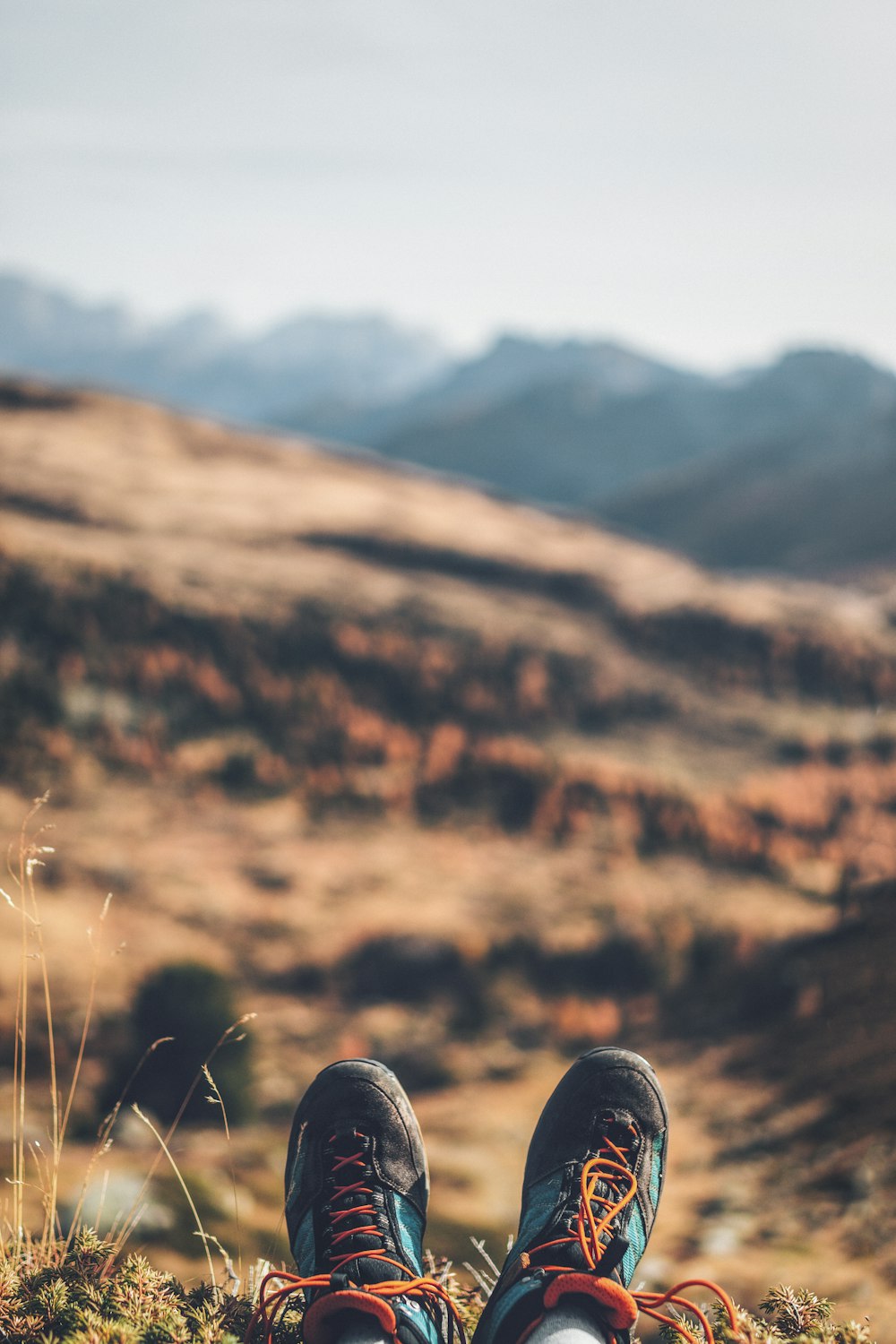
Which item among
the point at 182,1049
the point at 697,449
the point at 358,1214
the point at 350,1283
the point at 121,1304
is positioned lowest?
the point at 121,1304

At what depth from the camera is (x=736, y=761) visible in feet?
34.3

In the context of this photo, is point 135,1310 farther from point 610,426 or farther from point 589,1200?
point 610,426

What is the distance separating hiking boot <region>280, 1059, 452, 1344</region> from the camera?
72.9 inches

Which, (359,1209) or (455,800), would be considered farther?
(455,800)

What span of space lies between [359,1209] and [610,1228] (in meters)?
0.68

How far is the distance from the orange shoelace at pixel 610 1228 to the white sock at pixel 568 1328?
76mm

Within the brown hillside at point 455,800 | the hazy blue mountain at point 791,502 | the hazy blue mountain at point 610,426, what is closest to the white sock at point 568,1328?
the brown hillside at point 455,800

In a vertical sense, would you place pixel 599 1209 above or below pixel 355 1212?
above

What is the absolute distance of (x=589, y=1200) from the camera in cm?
227

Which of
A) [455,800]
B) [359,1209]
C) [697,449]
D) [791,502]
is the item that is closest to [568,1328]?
[359,1209]

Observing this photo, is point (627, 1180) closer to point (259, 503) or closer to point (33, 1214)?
point (33, 1214)

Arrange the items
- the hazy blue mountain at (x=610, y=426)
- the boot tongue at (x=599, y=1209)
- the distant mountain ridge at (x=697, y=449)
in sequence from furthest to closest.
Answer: the hazy blue mountain at (x=610, y=426) < the distant mountain ridge at (x=697, y=449) < the boot tongue at (x=599, y=1209)

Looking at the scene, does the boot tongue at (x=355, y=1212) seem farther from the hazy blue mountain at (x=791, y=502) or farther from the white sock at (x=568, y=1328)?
the hazy blue mountain at (x=791, y=502)

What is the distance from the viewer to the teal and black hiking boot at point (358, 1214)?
1849mm
